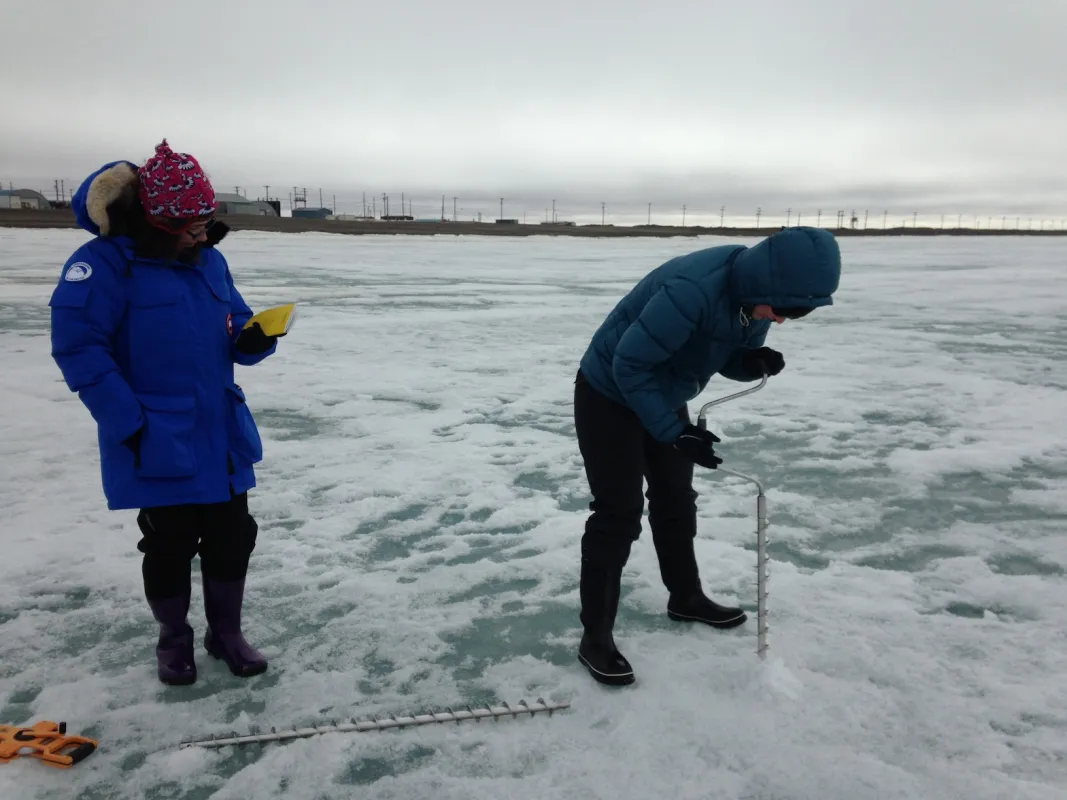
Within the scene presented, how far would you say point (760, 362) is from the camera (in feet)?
8.65

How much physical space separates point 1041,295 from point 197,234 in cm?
1726

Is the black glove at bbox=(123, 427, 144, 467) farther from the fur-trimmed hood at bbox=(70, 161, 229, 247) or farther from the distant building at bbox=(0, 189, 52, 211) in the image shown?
the distant building at bbox=(0, 189, 52, 211)

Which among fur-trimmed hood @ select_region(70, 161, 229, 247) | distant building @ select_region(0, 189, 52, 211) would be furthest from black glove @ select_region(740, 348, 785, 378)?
distant building @ select_region(0, 189, 52, 211)

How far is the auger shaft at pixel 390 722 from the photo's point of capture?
87.1 inches

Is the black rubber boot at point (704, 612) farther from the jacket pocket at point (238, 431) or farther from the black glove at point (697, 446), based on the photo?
the jacket pocket at point (238, 431)

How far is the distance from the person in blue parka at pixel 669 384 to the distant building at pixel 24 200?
93.4 meters

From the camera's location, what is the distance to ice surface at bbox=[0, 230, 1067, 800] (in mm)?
2141

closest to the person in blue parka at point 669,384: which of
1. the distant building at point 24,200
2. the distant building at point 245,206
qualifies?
the distant building at point 245,206

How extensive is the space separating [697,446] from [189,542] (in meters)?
1.60

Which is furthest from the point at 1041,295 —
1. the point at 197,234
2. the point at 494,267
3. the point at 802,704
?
the point at 197,234

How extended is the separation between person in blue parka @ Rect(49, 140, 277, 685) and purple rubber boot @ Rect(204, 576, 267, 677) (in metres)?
0.02

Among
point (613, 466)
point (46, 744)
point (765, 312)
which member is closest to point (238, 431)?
point (46, 744)

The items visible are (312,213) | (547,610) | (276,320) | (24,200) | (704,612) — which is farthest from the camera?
(312,213)

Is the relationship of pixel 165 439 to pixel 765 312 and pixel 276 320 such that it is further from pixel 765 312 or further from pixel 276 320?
pixel 765 312
